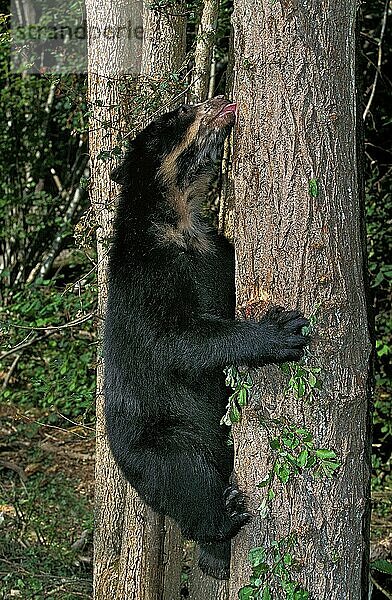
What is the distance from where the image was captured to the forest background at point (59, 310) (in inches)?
236

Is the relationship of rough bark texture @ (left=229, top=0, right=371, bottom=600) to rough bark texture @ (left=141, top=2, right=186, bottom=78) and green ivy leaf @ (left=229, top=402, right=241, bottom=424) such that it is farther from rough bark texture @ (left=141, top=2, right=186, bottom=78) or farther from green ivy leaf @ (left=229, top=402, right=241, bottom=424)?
rough bark texture @ (left=141, top=2, right=186, bottom=78)

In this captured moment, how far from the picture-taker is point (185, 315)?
140 inches

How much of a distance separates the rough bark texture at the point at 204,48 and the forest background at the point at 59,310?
0.08 meters

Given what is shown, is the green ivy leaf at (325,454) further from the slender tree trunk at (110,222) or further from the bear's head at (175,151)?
the slender tree trunk at (110,222)

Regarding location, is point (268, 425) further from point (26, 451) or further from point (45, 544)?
point (26, 451)

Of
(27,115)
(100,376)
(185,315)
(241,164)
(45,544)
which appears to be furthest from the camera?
(27,115)

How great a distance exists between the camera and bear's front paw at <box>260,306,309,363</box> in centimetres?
281

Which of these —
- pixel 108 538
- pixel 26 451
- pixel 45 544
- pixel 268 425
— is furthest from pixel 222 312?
pixel 26 451

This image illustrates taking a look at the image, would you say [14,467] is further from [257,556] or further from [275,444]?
[275,444]

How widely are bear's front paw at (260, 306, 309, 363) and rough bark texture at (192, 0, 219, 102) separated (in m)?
2.46

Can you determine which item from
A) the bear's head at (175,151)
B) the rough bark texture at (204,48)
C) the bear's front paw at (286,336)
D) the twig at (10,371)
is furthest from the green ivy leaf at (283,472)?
the twig at (10,371)

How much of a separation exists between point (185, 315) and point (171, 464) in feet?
2.03

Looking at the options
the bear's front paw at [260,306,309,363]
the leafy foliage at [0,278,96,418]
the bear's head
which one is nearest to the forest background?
the leafy foliage at [0,278,96,418]

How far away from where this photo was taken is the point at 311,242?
2725 mm
